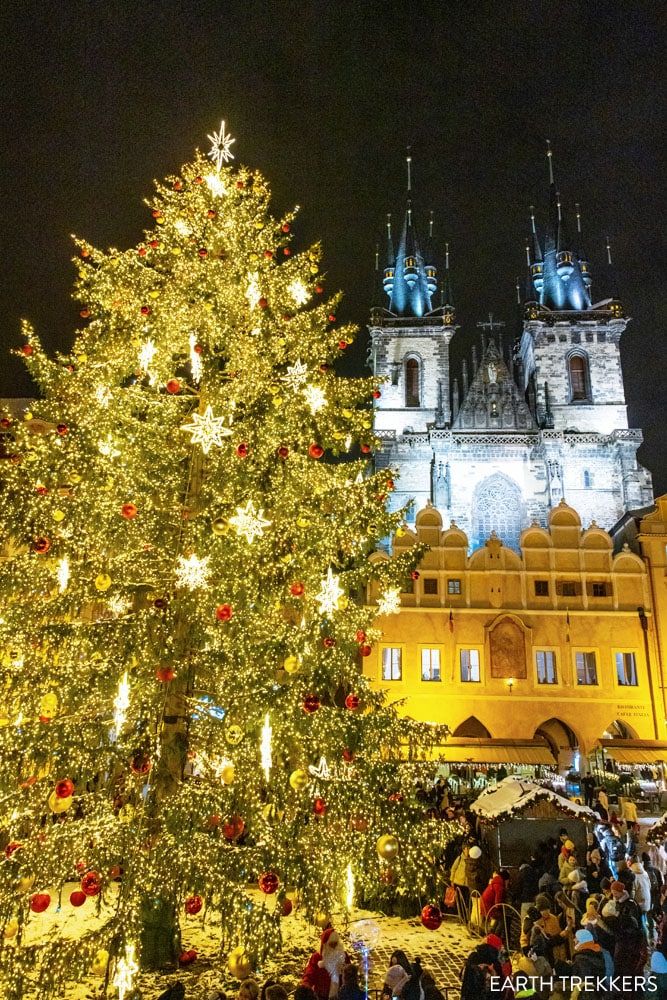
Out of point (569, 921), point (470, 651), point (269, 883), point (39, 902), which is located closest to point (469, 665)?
point (470, 651)

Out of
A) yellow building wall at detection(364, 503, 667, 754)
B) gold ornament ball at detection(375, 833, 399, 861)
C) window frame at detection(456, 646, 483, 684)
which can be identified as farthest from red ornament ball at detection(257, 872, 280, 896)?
window frame at detection(456, 646, 483, 684)

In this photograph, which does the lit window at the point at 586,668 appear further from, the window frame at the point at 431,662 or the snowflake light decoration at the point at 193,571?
the snowflake light decoration at the point at 193,571

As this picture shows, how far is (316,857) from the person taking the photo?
785cm

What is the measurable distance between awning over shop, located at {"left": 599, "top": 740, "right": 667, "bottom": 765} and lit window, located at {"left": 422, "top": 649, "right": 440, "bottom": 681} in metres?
6.23

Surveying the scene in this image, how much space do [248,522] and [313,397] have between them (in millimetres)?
2641

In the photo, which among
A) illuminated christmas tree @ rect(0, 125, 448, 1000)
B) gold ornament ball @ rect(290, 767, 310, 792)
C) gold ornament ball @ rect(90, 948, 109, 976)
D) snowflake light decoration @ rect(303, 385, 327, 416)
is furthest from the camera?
snowflake light decoration @ rect(303, 385, 327, 416)

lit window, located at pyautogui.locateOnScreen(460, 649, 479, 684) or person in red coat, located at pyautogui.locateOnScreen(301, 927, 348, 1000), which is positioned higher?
lit window, located at pyautogui.locateOnScreen(460, 649, 479, 684)

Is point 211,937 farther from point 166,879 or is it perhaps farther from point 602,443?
point 602,443

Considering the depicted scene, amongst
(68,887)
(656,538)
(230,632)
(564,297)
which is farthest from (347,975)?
(564,297)

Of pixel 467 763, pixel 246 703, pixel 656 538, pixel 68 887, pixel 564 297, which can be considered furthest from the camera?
pixel 564 297

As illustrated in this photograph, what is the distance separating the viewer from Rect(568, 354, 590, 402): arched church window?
152 feet

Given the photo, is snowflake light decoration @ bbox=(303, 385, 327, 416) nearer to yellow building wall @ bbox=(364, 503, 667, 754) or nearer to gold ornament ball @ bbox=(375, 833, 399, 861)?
gold ornament ball @ bbox=(375, 833, 399, 861)

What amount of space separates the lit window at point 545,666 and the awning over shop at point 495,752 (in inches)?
95.1

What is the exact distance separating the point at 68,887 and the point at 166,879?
27.9 feet
